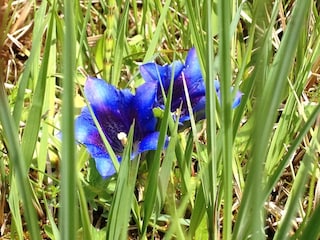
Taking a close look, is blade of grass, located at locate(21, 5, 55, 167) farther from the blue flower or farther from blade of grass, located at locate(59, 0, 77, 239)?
blade of grass, located at locate(59, 0, 77, 239)

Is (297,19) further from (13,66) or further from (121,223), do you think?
(13,66)

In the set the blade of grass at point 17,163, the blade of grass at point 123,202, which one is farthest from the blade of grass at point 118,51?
the blade of grass at point 17,163

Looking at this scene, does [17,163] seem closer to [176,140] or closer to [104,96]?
[176,140]

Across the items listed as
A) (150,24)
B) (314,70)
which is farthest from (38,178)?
(314,70)

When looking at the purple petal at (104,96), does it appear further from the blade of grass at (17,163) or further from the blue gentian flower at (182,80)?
the blade of grass at (17,163)

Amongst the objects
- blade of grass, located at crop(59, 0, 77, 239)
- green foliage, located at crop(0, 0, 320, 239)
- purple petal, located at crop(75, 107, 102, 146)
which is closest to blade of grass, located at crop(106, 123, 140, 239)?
green foliage, located at crop(0, 0, 320, 239)

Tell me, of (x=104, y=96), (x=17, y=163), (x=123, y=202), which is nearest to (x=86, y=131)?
(x=104, y=96)
